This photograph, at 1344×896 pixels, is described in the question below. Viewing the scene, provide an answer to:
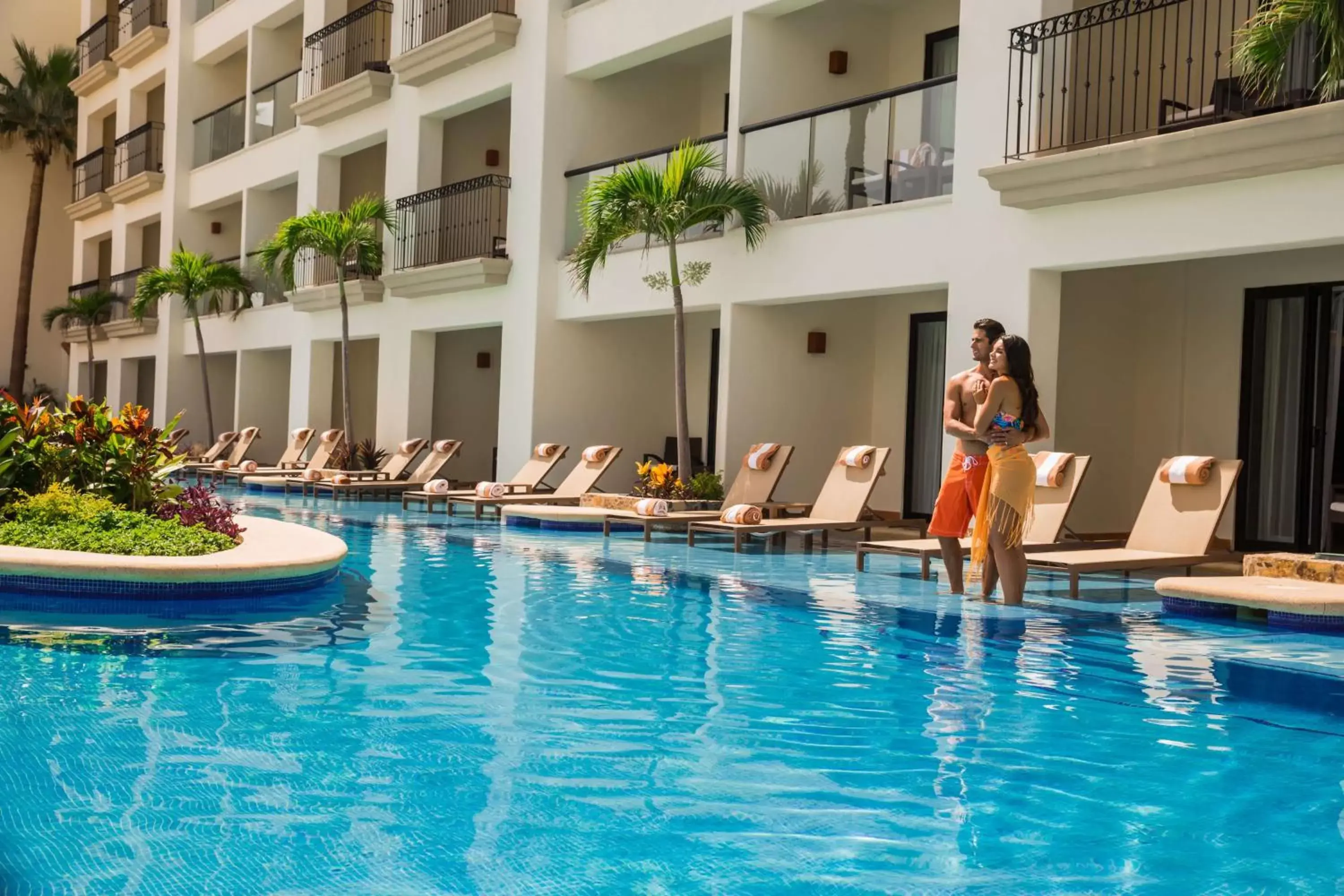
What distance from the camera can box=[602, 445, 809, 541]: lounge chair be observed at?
13391 millimetres

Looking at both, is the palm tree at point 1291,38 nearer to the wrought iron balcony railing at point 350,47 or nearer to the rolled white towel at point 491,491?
the rolled white towel at point 491,491

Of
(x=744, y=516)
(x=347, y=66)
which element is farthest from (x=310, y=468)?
(x=744, y=516)

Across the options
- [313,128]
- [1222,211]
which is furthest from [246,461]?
[1222,211]

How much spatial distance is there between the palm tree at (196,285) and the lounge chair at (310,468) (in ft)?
17.5

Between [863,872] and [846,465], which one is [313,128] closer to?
[846,465]

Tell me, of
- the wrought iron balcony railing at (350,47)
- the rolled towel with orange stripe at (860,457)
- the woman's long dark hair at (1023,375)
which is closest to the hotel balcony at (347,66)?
the wrought iron balcony railing at (350,47)

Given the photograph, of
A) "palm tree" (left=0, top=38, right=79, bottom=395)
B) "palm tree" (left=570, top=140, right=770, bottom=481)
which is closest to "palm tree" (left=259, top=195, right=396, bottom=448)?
"palm tree" (left=570, top=140, right=770, bottom=481)

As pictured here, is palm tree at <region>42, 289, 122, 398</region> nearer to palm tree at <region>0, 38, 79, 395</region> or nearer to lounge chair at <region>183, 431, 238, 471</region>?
palm tree at <region>0, 38, 79, 395</region>

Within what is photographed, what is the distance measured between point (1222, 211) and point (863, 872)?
806cm

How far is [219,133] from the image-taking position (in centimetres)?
2886

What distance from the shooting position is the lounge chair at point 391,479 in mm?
19047

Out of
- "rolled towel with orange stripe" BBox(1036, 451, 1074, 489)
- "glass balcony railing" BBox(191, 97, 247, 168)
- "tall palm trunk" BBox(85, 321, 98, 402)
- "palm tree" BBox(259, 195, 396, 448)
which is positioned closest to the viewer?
"rolled towel with orange stripe" BBox(1036, 451, 1074, 489)

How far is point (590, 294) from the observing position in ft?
58.0

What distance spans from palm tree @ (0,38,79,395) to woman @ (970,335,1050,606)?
33025 millimetres
